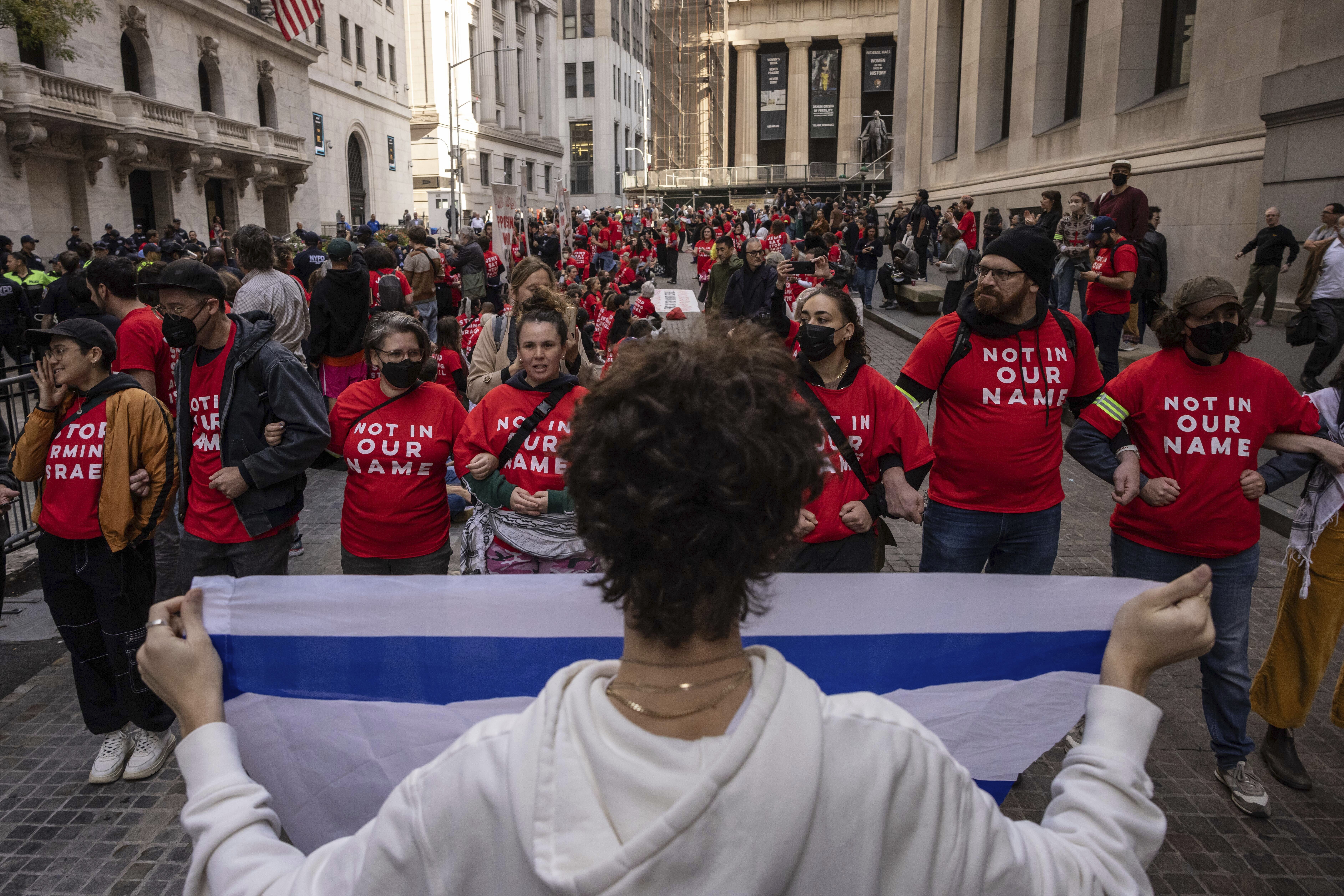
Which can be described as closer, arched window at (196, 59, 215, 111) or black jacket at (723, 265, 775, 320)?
black jacket at (723, 265, 775, 320)

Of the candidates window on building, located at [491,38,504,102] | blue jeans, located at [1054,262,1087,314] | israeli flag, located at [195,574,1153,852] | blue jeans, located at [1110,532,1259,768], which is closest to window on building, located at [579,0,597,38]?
window on building, located at [491,38,504,102]

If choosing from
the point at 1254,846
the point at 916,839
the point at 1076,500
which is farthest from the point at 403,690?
the point at 1076,500

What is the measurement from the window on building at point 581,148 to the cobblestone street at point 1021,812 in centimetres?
8995

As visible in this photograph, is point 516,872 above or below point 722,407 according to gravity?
below

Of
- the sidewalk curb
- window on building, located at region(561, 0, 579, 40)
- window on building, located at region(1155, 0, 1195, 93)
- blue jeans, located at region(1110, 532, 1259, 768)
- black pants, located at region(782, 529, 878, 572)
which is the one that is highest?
window on building, located at region(561, 0, 579, 40)

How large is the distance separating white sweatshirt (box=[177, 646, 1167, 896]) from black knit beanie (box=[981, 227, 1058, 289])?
306 centimetres

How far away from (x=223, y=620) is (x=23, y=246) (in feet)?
64.1

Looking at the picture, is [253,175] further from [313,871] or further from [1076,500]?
[313,871]

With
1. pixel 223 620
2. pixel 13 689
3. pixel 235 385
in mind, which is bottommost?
pixel 13 689

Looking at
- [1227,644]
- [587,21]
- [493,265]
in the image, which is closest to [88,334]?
[1227,644]

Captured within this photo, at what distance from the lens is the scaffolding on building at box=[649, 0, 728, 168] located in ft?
234

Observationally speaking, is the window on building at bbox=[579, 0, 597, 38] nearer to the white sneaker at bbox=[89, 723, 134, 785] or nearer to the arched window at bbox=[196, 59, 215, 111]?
the arched window at bbox=[196, 59, 215, 111]

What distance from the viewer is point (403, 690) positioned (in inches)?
94.7

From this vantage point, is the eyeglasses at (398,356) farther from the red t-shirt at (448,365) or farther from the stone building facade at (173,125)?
the stone building facade at (173,125)
